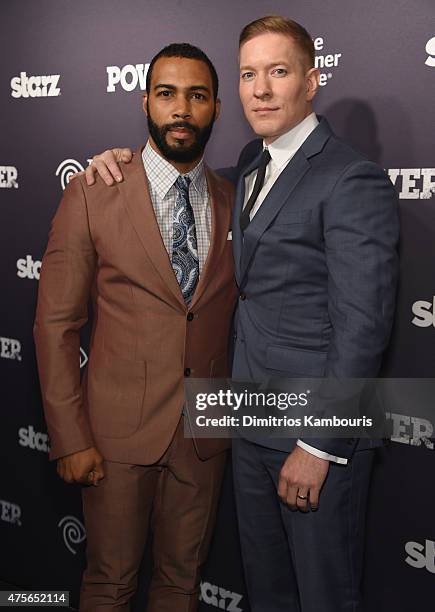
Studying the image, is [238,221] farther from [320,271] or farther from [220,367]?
[220,367]

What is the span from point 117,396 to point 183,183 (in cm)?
68

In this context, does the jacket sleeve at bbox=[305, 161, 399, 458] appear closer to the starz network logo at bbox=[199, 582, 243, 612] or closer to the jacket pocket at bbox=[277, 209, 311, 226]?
the jacket pocket at bbox=[277, 209, 311, 226]

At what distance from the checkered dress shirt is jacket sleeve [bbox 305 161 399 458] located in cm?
47

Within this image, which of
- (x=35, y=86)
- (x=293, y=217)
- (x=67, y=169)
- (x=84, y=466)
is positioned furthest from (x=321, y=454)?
(x=35, y=86)

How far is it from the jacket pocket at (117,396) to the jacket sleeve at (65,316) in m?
0.06

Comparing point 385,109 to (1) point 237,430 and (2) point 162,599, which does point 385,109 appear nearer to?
(1) point 237,430

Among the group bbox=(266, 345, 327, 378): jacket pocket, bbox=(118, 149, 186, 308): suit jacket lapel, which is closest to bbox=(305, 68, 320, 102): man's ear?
bbox=(118, 149, 186, 308): suit jacket lapel

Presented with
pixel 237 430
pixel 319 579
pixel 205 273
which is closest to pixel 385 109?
pixel 205 273

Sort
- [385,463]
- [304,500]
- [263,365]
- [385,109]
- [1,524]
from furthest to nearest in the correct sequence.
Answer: [1,524], [385,463], [385,109], [263,365], [304,500]

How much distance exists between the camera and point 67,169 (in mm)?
2723

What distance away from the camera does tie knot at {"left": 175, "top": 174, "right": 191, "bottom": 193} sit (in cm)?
203

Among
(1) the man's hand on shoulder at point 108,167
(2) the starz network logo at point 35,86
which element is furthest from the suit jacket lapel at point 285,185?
(2) the starz network logo at point 35,86

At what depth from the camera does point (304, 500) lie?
1779 millimetres

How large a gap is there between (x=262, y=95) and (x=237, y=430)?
3.17ft
